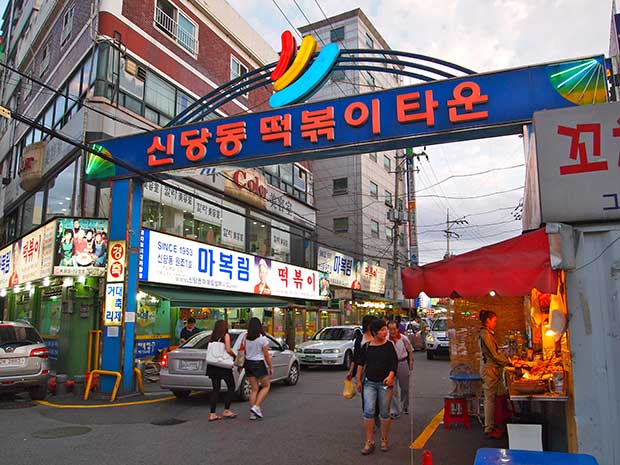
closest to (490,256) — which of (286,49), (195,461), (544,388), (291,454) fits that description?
(544,388)

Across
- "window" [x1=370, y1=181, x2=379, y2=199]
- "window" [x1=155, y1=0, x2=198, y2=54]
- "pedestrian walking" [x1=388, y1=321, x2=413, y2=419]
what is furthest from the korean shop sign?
"window" [x1=370, y1=181, x2=379, y2=199]

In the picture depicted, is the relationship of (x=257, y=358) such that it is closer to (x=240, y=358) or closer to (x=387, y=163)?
(x=240, y=358)

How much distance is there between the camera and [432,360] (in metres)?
20.8

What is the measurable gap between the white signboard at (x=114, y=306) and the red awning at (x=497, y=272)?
8127 mm

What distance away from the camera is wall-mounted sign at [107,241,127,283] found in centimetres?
1170

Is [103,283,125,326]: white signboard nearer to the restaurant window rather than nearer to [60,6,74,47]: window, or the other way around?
the restaurant window

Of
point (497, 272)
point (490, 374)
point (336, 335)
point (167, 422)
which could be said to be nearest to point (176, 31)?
point (336, 335)

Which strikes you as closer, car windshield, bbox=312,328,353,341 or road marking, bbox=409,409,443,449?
road marking, bbox=409,409,443,449

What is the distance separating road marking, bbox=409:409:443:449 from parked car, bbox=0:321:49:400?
814 centimetres


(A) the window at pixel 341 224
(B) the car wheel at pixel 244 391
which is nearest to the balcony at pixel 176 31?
(B) the car wheel at pixel 244 391

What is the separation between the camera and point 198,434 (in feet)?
25.5

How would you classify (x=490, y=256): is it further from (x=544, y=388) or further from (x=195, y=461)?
(x=195, y=461)

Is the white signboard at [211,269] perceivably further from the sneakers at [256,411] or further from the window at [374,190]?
the window at [374,190]

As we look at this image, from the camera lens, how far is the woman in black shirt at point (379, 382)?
268 inches
